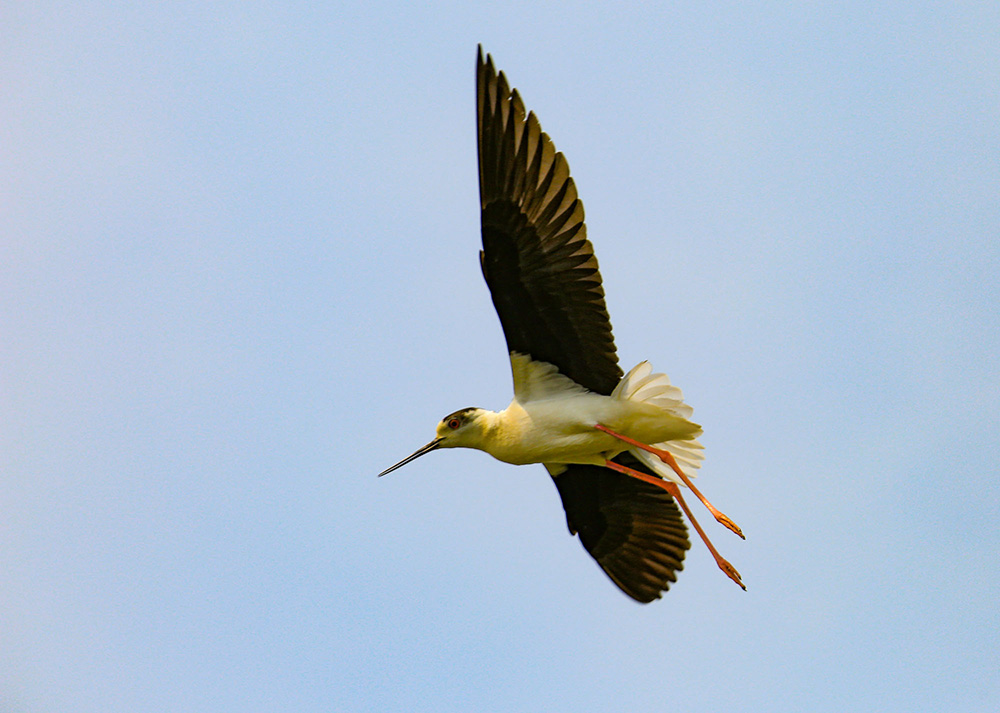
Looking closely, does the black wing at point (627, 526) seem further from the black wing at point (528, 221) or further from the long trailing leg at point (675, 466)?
the black wing at point (528, 221)

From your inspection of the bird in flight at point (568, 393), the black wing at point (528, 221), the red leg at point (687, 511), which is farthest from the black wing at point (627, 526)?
the black wing at point (528, 221)

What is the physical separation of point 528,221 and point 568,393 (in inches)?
67.7

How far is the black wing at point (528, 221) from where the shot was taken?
8852 mm

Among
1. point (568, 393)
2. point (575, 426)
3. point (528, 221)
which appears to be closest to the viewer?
point (528, 221)

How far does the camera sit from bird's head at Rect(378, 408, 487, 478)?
1011 centimetres

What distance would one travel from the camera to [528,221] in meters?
8.93

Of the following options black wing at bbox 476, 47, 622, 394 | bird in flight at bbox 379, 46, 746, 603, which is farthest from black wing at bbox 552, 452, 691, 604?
black wing at bbox 476, 47, 622, 394

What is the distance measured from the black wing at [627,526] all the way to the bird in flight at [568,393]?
0.04 ft

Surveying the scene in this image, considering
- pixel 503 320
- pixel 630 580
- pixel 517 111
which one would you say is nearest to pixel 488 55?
Answer: pixel 517 111

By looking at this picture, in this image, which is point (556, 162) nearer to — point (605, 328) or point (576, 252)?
point (576, 252)

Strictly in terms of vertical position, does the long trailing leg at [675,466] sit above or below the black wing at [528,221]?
below

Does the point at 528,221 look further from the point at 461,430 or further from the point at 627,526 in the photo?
the point at 627,526

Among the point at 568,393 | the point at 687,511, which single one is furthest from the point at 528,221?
the point at 687,511

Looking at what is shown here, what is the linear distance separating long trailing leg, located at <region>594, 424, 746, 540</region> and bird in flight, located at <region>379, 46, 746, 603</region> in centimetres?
1
